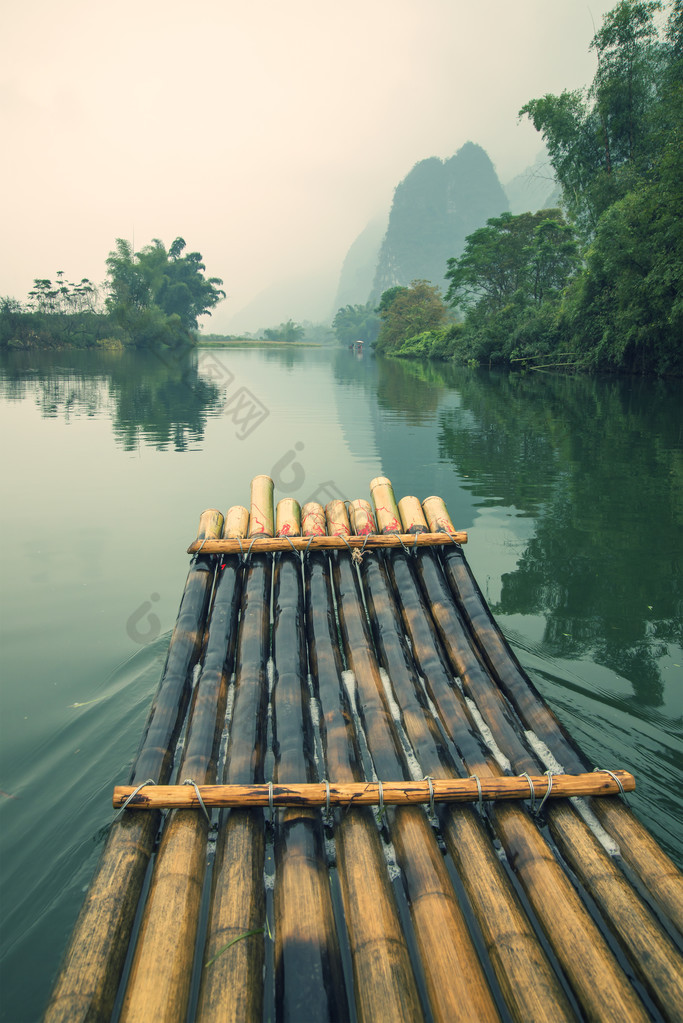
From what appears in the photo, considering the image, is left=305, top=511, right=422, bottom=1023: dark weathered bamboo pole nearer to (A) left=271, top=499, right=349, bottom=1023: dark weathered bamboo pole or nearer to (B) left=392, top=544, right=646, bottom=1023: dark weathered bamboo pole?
(A) left=271, top=499, right=349, bottom=1023: dark weathered bamboo pole

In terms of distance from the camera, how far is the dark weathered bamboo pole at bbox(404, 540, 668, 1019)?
1991mm

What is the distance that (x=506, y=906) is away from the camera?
229 cm

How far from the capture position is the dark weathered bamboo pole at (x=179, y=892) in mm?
1947

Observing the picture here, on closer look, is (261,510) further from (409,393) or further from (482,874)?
(409,393)

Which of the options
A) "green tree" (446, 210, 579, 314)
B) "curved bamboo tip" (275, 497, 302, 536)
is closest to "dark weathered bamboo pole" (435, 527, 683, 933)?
"curved bamboo tip" (275, 497, 302, 536)

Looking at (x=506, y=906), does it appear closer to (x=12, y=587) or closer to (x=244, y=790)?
(x=244, y=790)

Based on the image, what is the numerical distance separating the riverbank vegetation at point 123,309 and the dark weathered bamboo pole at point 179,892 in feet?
220

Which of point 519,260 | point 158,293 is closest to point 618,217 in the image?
point 519,260

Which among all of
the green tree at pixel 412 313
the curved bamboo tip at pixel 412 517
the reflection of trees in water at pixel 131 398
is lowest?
the reflection of trees in water at pixel 131 398

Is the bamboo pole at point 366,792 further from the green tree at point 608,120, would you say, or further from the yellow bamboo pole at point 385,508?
the green tree at point 608,120

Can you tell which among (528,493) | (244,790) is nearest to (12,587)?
(244,790)

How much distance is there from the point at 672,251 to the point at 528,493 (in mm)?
19518

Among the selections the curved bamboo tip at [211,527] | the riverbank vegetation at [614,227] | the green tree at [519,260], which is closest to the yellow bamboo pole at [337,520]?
the curved bamboo tip at [211,527]

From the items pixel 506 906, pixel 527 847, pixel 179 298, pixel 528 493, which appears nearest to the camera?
pixel 506 906
